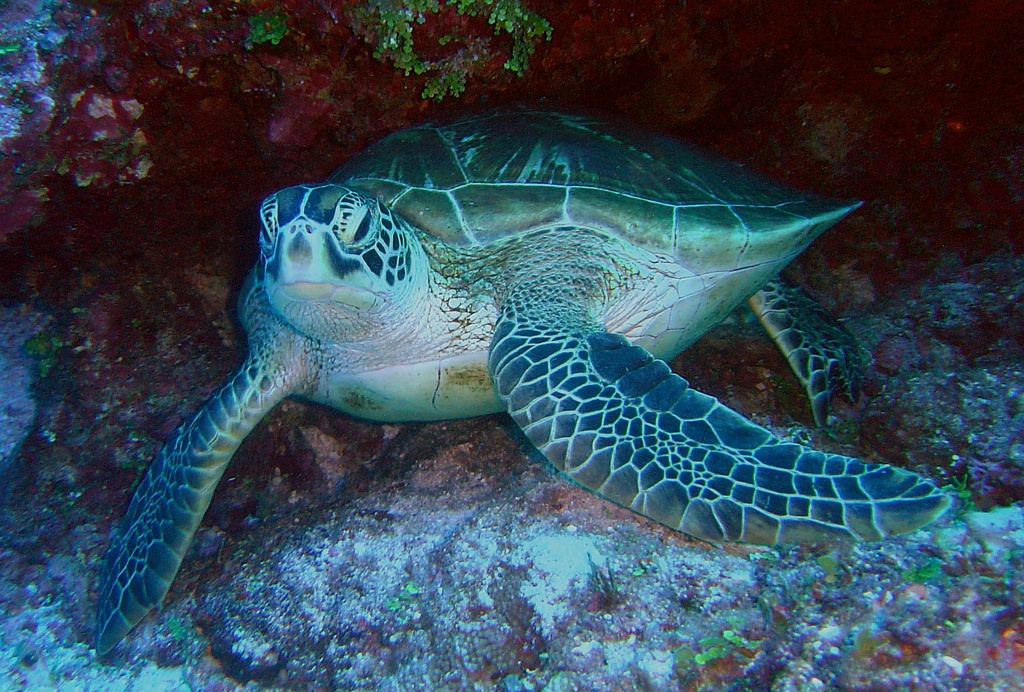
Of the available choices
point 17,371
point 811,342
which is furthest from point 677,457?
point 17,371

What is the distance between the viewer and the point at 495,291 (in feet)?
9.19

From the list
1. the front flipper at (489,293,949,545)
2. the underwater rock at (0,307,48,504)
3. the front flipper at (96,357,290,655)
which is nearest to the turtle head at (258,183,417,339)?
the front flipper at (96,357,290,655)

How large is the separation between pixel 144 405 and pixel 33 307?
80 centimetres

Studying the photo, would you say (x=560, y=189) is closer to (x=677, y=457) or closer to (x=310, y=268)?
(x=310, y=268)

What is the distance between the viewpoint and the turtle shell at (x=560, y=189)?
8.81 feet

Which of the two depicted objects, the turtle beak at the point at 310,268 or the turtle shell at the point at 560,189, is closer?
the turtle beak at the point at 310,268

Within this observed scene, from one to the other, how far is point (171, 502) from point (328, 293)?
1.42 meters

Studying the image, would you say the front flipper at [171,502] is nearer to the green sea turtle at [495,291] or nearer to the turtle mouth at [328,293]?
the green sea turtle at [495,291]

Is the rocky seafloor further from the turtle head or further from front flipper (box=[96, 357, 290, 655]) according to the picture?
the turtle head

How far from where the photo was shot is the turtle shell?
106 inches

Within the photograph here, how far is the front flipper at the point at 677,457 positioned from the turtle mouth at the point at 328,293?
0.64 metres

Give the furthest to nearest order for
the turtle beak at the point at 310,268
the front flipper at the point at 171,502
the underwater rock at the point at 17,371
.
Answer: the underwater rock at the point at 17,371 < the front flipper at the point at 171,502 < the turtle beak at the point at 310,268

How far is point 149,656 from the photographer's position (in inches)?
92.1

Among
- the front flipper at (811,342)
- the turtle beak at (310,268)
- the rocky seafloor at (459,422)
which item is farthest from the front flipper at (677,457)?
the front flipper at (811,342)
